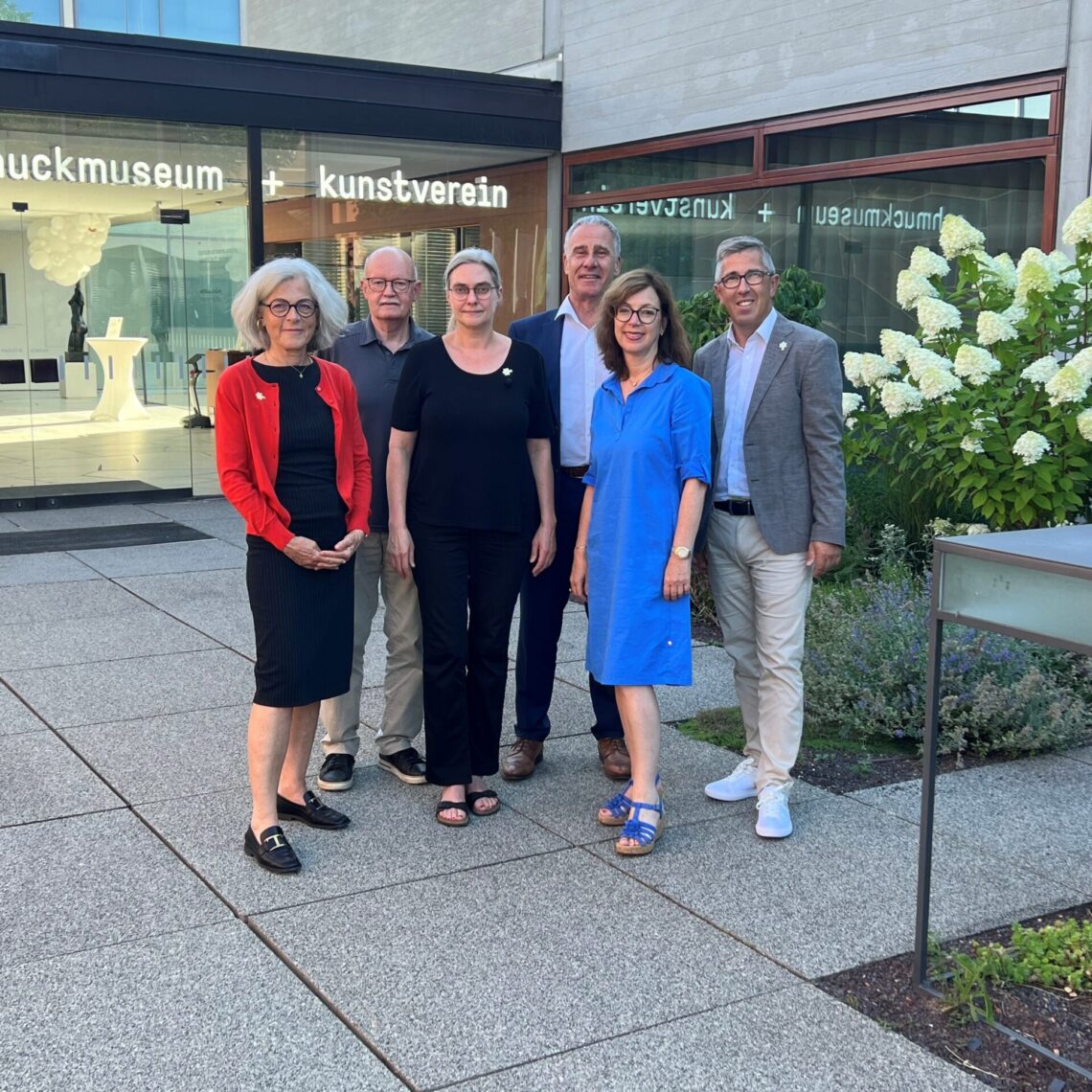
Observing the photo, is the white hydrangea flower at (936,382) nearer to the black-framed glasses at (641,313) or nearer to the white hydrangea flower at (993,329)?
the white hydrangea flower at (993,329)

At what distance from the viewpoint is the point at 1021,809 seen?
5004mm

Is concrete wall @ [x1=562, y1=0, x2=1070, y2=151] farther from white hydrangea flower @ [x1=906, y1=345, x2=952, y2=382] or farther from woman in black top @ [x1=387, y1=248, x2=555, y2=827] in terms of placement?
woman in black top @ [x1=387, y1=248, x2=555, y2=827]

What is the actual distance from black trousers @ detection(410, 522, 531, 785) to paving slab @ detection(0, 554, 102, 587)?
199 inches

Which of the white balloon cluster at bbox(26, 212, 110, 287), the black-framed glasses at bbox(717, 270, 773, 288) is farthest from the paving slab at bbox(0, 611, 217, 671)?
the white balloon cluster at bbox(26, 212, 110, 287)

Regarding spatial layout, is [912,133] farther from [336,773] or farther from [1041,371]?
[336,773]

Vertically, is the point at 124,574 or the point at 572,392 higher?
the point at 572,392

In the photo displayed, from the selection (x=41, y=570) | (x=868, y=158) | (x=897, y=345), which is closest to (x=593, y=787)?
(x=897, y=345)

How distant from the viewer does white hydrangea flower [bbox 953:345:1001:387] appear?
286 inches

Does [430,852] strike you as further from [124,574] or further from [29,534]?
[29,534]

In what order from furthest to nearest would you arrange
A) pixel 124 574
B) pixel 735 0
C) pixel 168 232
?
pixel 168 232 → pixel 735 0 → pixel 124 574

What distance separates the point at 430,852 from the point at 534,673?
108 centimetres

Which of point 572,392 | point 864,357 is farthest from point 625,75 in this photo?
point 572,392

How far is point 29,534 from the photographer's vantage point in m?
11.0

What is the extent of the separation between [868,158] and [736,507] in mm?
6452
